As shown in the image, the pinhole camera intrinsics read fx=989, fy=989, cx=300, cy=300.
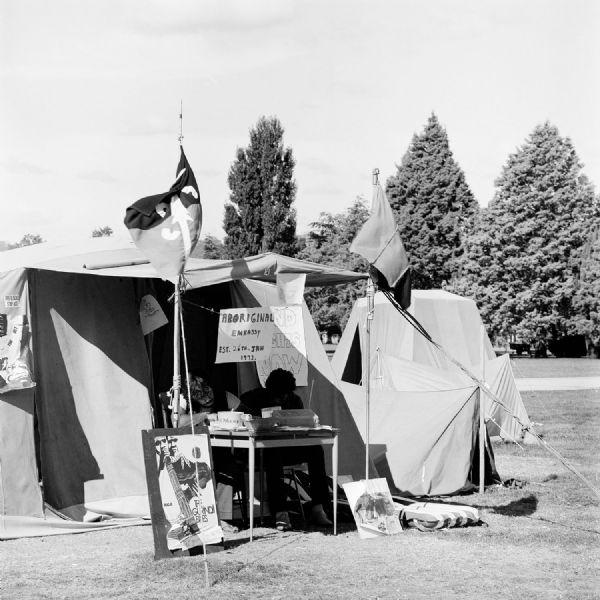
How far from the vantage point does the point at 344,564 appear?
671 cm

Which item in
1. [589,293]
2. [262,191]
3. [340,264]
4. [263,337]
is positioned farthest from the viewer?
[340,264]

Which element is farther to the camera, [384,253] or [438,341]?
[438,341]

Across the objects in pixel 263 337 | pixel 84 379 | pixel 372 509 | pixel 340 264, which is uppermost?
pixel 340 264

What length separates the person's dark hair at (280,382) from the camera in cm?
845

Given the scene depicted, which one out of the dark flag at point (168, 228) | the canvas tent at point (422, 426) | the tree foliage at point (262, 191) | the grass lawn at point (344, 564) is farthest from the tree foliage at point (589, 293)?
the dark flag at point (168, 228)

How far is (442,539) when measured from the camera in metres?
7.54

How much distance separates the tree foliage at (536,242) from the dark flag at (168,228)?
4041cm

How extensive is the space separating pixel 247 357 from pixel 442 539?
7.05 feet

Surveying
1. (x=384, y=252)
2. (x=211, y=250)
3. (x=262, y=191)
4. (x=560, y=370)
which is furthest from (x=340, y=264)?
(x=384, y=252)

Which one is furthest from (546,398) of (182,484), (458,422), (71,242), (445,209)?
(445,209)

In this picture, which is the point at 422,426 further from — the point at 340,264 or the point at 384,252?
the point at 340,264

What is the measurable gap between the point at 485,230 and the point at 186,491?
41.8 m

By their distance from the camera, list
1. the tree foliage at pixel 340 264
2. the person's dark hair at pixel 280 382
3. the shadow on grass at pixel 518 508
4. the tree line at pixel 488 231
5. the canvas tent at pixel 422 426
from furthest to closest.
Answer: the tree foliage at pixel 340 264 < the tree line at pixel 488 231 < the canvas tent at pixel 422 426 < the shadow on grass at pixel 518 508 < the person's dark hair at pixel 280 382

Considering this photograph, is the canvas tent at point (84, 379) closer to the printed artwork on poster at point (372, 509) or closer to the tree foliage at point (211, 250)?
the printed artwork on poster at point (372, 509)
